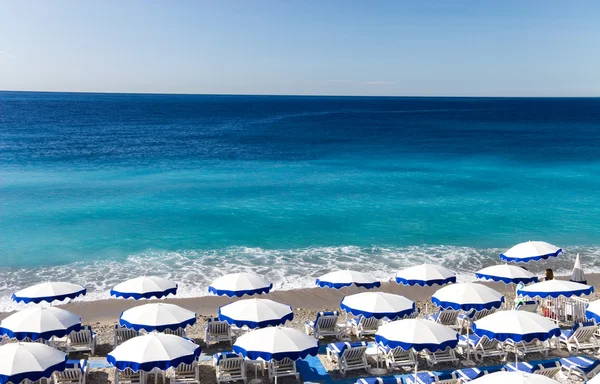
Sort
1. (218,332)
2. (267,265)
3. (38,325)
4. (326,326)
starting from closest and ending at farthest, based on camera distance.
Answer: (38,325) < (218,332) < (326,326) < (267,265)

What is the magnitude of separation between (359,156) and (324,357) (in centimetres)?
4186

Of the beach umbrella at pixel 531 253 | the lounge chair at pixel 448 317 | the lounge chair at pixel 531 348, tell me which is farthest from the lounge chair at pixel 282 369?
the beach umbrella at pixel 531 253

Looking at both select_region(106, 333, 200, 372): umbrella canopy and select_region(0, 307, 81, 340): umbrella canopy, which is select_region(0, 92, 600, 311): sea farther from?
select_region(106, 333, 200, 372): umbrella canopy

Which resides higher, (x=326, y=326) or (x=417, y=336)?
(x=417, y=336)

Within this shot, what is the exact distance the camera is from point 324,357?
1188 centimetres

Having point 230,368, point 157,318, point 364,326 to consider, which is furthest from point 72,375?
point 364,326

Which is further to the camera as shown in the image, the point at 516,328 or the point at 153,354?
the point at 516,328

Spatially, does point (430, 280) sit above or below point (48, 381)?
above

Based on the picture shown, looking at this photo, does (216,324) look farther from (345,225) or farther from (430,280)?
(345,225)

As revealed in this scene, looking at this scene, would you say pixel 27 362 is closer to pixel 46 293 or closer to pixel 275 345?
pixel 275 345

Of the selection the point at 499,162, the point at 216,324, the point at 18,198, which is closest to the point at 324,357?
the point at 216,324

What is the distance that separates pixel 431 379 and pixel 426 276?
13.5 ft

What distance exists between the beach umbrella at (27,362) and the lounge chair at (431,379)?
626 centimetres

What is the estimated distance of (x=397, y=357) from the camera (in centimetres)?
1142
